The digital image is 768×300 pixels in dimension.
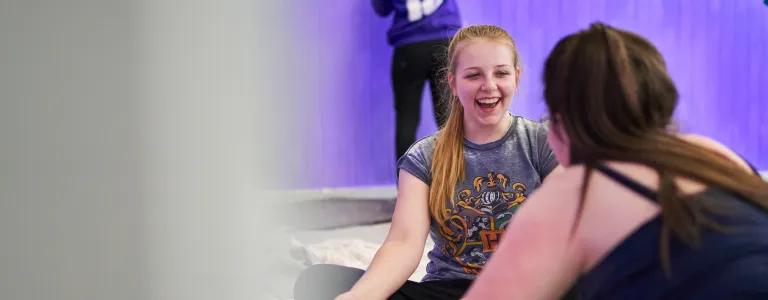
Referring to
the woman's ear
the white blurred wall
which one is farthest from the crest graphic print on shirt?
the white blurred wall

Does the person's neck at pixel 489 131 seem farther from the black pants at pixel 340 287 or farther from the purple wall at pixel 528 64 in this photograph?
Answer: the black pants at pixel 340 287

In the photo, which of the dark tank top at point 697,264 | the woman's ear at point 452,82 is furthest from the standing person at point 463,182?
the dark tank top at point 697,264

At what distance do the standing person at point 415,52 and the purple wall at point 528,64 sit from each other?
1 centimetres

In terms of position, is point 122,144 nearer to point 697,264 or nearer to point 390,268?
point 390,268

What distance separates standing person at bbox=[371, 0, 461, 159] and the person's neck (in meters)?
0.06

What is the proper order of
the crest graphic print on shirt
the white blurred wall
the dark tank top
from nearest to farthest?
the dark tank top → the white blurred wall → the crest graphic print on shirt

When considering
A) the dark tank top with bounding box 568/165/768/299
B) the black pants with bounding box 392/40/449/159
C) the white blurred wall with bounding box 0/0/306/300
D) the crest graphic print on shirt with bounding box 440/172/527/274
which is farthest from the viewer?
the black pants with bounding box 392/40/449/159

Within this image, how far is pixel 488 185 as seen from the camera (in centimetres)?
84

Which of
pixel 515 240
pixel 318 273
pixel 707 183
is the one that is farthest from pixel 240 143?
pixel 707 183

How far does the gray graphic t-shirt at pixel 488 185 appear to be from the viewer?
2.72ft

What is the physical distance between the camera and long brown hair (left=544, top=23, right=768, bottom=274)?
0.53m

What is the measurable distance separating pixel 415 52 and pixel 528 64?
0.55ft

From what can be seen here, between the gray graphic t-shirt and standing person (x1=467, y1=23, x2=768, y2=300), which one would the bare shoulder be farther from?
the gray graphic t-shirt

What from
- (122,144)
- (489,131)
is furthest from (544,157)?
(122,144)
